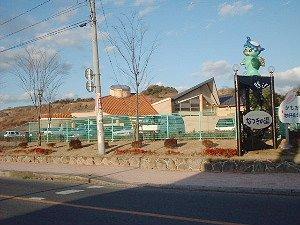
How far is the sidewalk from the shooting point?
11320 millimetres

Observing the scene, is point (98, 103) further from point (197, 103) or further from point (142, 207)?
point (197, 103)

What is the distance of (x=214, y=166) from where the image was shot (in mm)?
15117

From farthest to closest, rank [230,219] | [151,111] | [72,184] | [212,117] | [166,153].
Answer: [151,111] → [212,117] → [166,153] → [72,184] → [230,219]

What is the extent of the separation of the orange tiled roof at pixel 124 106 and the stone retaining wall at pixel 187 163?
21.4 meters

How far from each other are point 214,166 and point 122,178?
3501 millimetres

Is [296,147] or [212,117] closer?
[296,147]

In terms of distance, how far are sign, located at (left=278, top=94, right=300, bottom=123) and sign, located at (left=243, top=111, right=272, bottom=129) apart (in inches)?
29.9

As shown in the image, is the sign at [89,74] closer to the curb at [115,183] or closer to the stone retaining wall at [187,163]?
the stone retaining wall at [187,163]

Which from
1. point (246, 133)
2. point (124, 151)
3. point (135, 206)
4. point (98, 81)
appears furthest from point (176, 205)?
point (98, 81)

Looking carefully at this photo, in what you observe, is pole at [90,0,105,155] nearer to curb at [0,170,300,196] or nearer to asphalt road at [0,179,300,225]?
curb at [0,170,300,196]

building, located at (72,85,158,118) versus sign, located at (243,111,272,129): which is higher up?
building, located at (72,85,158,118)

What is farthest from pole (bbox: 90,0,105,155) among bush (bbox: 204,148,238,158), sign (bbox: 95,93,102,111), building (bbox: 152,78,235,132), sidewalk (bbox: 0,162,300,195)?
building (bbox: 152,78,235,132)

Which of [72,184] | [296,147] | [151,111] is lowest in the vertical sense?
[72,184]

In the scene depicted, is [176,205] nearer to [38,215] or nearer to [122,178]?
[38,215]
